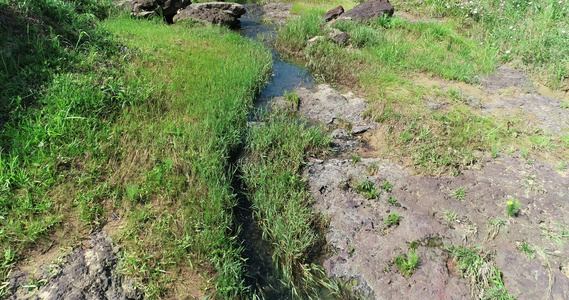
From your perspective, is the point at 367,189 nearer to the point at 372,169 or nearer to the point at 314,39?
the point at 372,169

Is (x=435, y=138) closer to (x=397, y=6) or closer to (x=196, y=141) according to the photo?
(x=196, y=141)

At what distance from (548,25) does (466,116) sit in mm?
5116

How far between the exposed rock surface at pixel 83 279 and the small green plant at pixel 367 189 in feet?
10.3

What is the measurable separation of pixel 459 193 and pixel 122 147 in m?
4.87

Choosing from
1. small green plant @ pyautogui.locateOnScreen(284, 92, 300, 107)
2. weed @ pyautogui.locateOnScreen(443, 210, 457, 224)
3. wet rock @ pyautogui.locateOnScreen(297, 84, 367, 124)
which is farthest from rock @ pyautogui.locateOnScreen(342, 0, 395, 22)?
weed @ pyautogui.locateOnScreen(443, 210, 457, 224)

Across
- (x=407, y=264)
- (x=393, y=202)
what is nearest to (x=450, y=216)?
(x=393, y=202)

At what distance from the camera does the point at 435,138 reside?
19.0 ft

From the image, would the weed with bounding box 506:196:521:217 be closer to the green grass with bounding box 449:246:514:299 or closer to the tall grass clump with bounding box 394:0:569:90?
the green grass with bounding box 449:246:514:299

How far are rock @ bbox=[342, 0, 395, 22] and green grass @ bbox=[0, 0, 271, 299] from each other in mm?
6140

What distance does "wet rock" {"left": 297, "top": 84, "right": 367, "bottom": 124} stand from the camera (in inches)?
276

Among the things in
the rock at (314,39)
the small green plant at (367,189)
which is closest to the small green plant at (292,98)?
the small green plant at (367,189)

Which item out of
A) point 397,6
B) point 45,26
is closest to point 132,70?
point 45,26

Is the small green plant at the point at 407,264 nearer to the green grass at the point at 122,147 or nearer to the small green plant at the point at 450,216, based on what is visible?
the small green plant at the point at 450,216

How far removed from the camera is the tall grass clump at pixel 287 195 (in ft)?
13.1
